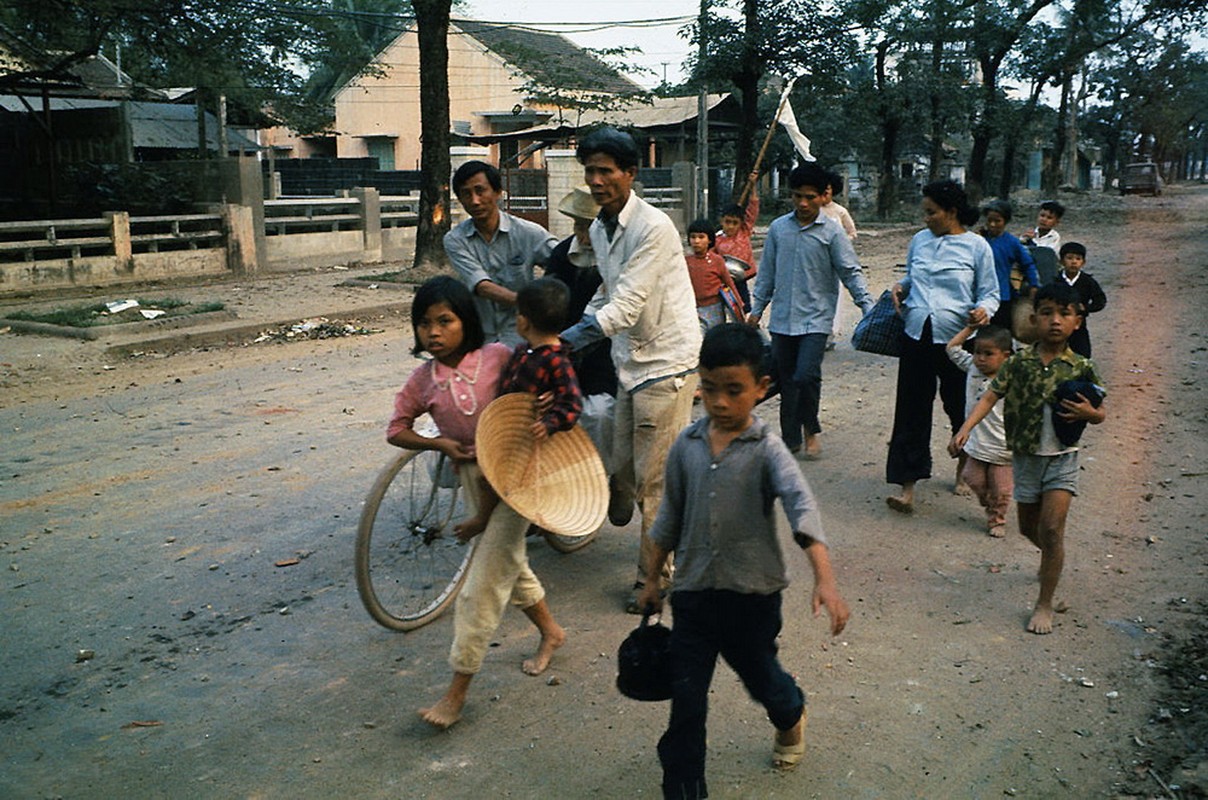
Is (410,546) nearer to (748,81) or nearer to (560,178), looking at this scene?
(560,178)

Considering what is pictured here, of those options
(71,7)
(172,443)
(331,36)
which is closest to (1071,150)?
(331,36)

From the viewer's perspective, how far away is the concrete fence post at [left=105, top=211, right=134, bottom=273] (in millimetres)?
16719

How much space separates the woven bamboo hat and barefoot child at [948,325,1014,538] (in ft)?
8.78

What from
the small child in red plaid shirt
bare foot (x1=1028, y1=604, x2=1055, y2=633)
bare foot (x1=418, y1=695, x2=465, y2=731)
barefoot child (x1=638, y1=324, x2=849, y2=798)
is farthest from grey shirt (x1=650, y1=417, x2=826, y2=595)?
bare foot (x1=1028, y1=604, x2=1055, y2=633)

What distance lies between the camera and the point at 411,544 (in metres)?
4.76

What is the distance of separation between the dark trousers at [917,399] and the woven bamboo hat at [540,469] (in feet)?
9.03

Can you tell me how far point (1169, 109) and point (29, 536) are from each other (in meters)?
74.3

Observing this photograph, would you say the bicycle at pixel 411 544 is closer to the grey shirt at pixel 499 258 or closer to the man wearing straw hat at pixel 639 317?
the man wearing straw hat at pixel 639 317

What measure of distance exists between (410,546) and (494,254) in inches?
60.8

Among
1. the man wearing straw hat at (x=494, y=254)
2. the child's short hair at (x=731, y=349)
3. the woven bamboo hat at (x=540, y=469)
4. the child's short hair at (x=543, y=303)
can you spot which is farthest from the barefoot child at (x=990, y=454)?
the child's short hair at (x=731, y=349)

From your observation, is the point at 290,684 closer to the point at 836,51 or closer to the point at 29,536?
the point at 29,536

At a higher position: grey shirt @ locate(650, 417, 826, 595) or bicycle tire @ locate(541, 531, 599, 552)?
grey shirt @ locate(650, 417, 826, 595)

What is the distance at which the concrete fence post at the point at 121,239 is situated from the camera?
1672 cm

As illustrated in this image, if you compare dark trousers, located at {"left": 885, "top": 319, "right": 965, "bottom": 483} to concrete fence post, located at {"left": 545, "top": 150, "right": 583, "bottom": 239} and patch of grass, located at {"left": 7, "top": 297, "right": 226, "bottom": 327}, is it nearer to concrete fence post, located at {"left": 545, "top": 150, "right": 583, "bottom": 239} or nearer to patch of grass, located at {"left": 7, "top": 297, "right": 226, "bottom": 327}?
patch of grass, located at {"left": 7, "top": 297, "right": 226, "bottom": 327}
